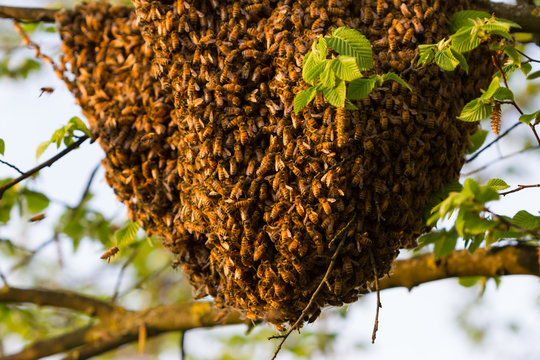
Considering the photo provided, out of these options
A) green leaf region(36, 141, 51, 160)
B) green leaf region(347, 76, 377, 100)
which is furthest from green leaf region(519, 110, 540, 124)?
green leaf region(36, 141, 51, 160)

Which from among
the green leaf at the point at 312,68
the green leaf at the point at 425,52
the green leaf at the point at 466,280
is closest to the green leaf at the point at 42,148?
the green leaf at the point at 312,68

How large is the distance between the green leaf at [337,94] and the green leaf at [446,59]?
1.65ft

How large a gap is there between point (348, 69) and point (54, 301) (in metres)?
4.66

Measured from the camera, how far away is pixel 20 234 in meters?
12.9

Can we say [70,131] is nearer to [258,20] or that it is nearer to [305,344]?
[258,20]

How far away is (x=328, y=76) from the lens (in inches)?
94.0

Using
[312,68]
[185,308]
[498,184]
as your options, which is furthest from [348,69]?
[185,308]

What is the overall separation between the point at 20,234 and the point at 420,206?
470 inches

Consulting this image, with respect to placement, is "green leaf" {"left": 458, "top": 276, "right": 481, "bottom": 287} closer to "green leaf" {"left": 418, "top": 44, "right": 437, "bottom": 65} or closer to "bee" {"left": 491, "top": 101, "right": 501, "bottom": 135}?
"bee" {"left": 491, "top": 101, "right": 501, "bottom": 135}

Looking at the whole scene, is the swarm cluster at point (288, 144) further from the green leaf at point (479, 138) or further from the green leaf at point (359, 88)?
the green leaf at point (479, 138)

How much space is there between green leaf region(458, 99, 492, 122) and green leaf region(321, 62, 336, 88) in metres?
0.73

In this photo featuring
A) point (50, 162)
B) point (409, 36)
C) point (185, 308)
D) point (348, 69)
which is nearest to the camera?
point (348, 69)

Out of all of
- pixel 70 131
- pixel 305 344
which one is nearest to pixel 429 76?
pixel 70 131

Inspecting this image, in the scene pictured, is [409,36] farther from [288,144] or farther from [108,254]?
[108,254]
